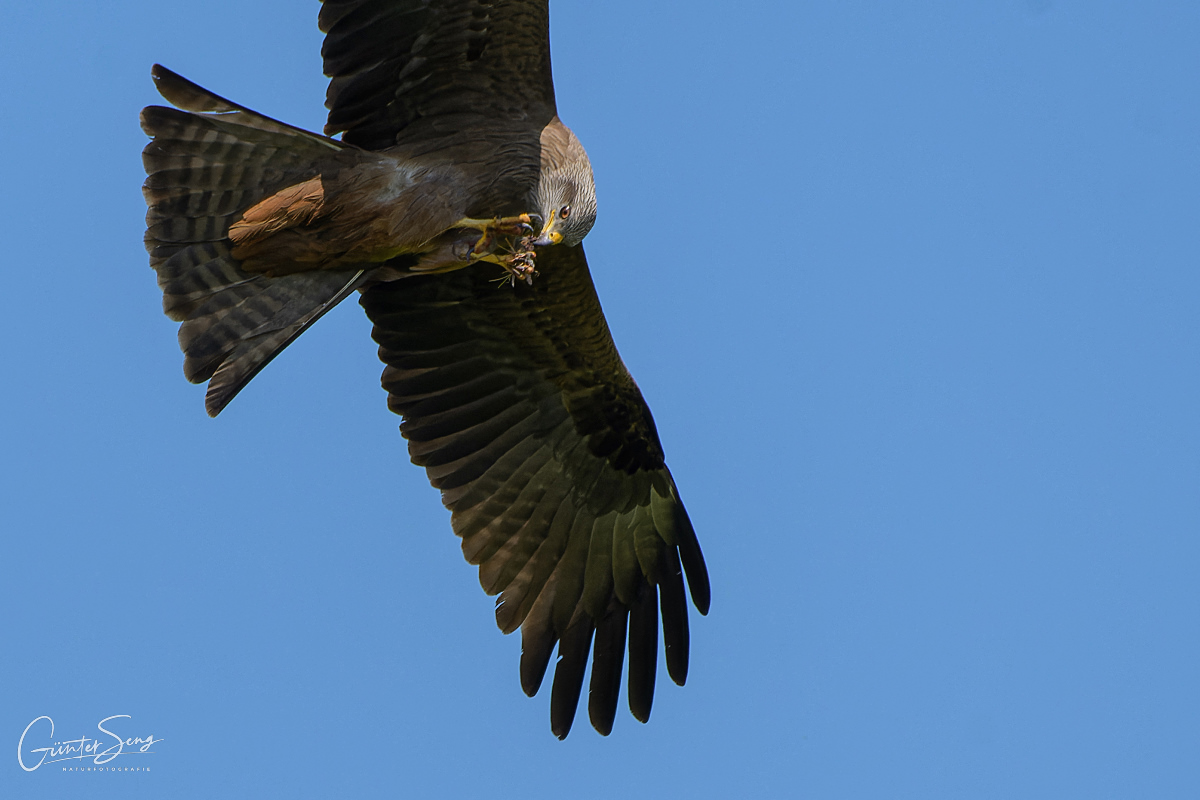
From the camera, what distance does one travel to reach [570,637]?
724cm

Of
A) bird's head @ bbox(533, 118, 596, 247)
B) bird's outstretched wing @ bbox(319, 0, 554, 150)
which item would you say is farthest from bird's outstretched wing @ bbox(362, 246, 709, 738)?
bird's outstretched wing @ bbox(319, 0, 554, 150)

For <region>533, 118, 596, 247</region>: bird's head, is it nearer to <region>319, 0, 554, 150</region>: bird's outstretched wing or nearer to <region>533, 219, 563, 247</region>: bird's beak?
<region>533, 219, 563, 247</region>: bird's beak

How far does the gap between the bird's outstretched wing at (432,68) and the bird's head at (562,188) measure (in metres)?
0.13

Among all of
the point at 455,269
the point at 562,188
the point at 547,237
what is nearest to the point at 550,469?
the point at 455,269

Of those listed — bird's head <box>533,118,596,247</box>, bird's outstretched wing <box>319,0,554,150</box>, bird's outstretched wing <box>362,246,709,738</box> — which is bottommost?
bird's outstretched wing <box>362,246,709,738</box>

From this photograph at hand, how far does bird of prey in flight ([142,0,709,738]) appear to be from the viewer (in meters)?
6.12

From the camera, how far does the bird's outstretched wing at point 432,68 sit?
6074mm

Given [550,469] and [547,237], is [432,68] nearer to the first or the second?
[547,237]

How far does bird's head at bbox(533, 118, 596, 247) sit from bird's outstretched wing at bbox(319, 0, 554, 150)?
0.13 metres

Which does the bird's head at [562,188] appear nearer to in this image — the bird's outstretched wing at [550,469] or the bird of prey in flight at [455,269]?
the bird of prey in flight at [455,269]

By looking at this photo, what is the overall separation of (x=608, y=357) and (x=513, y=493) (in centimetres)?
93

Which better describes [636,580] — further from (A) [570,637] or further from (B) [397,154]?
(B) [397,154]

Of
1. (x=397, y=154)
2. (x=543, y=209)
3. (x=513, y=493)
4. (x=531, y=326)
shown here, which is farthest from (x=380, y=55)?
(x=513, y=493)

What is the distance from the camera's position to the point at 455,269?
22.6ft
